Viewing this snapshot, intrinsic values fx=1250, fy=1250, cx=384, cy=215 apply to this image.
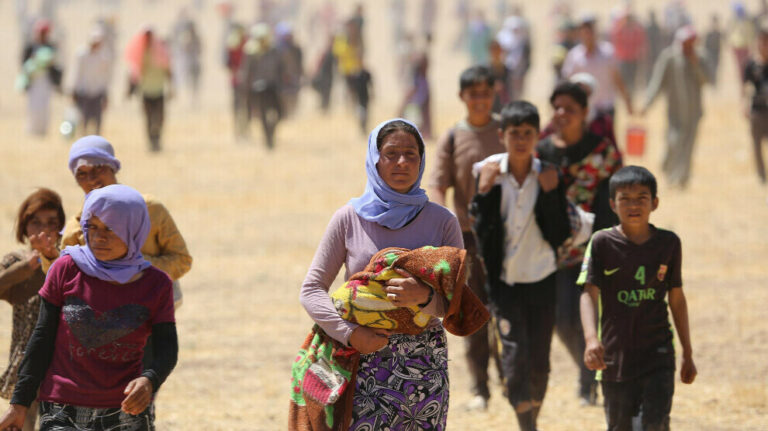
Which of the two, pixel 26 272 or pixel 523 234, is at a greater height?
pixel 523 234

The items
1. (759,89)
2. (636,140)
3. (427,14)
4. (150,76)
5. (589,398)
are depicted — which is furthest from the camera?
(427,14)

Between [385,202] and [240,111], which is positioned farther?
[240,111]

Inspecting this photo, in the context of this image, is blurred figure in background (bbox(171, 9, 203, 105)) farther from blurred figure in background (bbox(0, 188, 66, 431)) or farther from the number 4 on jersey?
the number 4 on jersey

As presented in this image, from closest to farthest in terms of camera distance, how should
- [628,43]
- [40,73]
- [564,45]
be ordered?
[564,45]
[40,73]
[628,43]

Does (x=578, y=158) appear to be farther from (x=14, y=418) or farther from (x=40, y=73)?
(x=40, y=73)

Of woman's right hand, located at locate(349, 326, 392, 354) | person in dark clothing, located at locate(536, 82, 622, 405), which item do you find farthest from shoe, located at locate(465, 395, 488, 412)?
woman's right hand, located at locate(349, 326, 392, 354)

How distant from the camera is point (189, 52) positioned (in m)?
32.0

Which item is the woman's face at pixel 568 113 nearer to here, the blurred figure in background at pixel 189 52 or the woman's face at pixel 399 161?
the woman's face at pixel 399 161

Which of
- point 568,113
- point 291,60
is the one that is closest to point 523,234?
point 568,113

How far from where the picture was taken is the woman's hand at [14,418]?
3981mm

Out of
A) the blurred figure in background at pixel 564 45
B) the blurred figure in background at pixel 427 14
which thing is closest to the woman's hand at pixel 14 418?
the blurred figure in background at pixel 564 45

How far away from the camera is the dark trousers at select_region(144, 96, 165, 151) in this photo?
19.8 metres

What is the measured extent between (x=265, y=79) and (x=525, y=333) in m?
14.4

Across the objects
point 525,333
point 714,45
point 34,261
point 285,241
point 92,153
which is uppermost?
point 714,45
